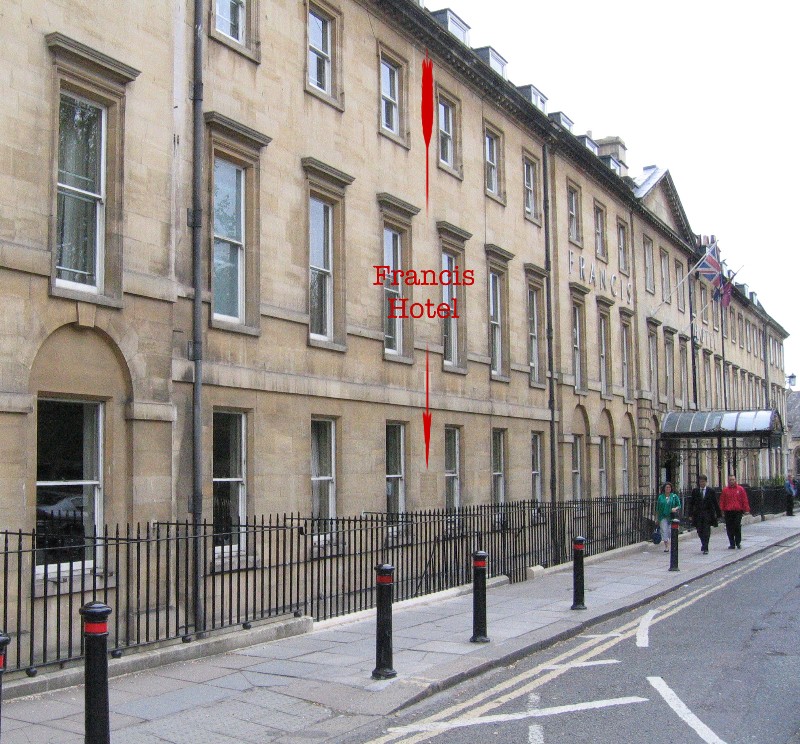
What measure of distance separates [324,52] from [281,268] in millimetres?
4235

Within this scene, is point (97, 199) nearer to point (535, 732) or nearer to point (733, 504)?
point (535, 732)

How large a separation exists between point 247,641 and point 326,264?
726 cm

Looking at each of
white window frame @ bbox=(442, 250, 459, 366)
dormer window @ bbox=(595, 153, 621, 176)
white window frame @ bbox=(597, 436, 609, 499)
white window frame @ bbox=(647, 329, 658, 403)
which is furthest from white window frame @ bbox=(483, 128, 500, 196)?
white window frame @ bbox=(647, 329, 658, 403)

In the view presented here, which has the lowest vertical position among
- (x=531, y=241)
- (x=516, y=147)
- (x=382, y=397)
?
(x=382, y=397)

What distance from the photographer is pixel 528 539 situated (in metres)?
18.1

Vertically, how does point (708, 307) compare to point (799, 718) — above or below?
above

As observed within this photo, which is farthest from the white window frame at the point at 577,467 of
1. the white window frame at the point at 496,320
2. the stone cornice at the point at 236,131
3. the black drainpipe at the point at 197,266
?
the black drainpipe at the point at 197,266

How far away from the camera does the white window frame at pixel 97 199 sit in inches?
426

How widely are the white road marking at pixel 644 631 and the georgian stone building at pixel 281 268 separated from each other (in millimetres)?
5155

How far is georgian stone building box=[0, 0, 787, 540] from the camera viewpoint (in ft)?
34.3

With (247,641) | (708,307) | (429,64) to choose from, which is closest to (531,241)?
(429,64)

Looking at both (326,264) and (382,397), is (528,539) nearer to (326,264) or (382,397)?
(382,397)

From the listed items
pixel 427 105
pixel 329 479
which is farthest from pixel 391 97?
pixel 329 479

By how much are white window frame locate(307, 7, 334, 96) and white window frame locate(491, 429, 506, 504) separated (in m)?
9.08
